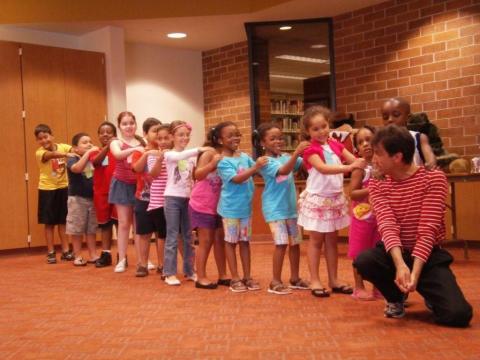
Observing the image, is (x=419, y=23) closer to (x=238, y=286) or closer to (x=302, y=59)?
(x=302, y=59)

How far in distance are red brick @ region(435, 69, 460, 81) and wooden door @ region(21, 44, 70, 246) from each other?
4335 mm

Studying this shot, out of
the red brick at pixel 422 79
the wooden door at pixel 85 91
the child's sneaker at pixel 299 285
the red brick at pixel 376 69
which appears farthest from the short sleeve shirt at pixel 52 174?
the red brick at pixel 422 79

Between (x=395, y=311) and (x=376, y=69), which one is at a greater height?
(x=376, y=69)

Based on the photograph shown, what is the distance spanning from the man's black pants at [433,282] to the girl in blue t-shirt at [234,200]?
3.56 ft

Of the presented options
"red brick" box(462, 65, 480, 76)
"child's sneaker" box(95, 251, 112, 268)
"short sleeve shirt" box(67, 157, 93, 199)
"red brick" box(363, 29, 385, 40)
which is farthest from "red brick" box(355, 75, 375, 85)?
"child's sneaker" box(95, 251, 112, 268)

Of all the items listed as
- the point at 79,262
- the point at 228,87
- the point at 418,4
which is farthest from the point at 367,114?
the point at 79,262

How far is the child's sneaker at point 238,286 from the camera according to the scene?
3.97m

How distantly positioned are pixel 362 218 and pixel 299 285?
2.49ft

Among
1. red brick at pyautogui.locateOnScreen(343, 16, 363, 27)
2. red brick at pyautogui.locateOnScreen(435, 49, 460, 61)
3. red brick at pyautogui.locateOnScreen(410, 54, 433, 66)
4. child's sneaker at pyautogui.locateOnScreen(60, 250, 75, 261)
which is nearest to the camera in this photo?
child's sneaker at pyautogui.locateOnScreen(60, 250, 75, 261)

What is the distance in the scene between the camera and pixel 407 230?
300 centimetres

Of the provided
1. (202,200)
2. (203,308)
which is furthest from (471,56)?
(203,308)

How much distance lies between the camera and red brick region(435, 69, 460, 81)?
257 inches

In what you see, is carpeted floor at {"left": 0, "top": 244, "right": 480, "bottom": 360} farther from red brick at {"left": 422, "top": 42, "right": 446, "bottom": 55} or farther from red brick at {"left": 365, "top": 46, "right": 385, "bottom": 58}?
red brick at {"left": 365, "top": 46, "right": 385, "bottom": 58}

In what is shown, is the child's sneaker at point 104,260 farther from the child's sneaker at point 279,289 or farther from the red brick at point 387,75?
the red brick at point 387,75
